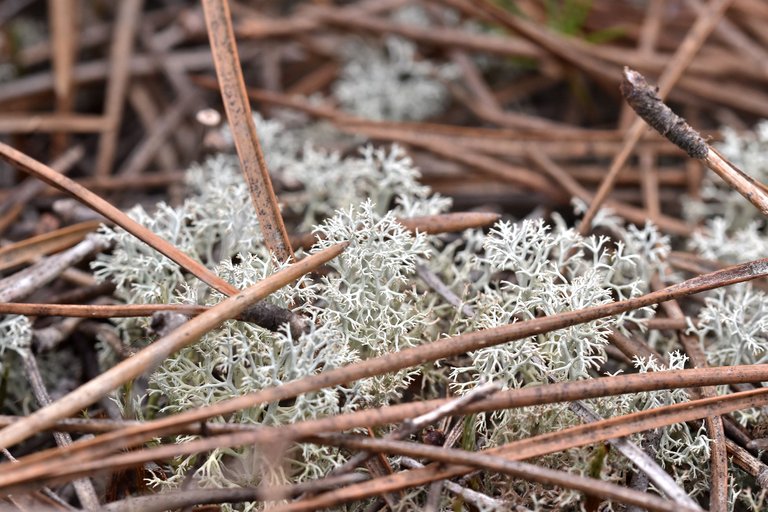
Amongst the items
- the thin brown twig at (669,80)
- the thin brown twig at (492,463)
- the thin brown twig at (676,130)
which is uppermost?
the thin brown twig at (669,80)

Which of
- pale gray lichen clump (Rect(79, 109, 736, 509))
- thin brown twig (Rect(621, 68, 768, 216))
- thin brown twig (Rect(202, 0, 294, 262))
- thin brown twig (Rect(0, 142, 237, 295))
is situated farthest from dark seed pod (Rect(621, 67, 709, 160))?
thin brown twig (Rect(0, 142, 237, 295))

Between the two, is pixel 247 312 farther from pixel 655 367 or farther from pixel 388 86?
pixel 388 86

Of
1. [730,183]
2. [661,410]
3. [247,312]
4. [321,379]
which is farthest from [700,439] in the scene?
[247,312]

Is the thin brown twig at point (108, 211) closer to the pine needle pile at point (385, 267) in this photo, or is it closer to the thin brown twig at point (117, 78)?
the pine needle pile at point (385, 267)

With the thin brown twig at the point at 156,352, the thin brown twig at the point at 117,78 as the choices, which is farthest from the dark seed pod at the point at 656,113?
the thin brown twig at the point at 117,78

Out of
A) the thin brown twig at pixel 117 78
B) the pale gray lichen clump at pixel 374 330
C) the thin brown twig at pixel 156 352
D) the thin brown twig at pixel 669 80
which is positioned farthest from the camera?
the thin brown twig at pixel 117 78

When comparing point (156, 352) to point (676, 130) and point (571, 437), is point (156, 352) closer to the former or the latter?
point (571, 437)

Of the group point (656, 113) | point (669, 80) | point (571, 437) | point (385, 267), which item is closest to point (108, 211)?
point (385, 267)

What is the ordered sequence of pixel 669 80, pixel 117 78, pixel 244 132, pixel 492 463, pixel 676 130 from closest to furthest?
pixel 492 463
pixel 676 130
pixel 244 132
pixel 669 80
pixel 117 78
